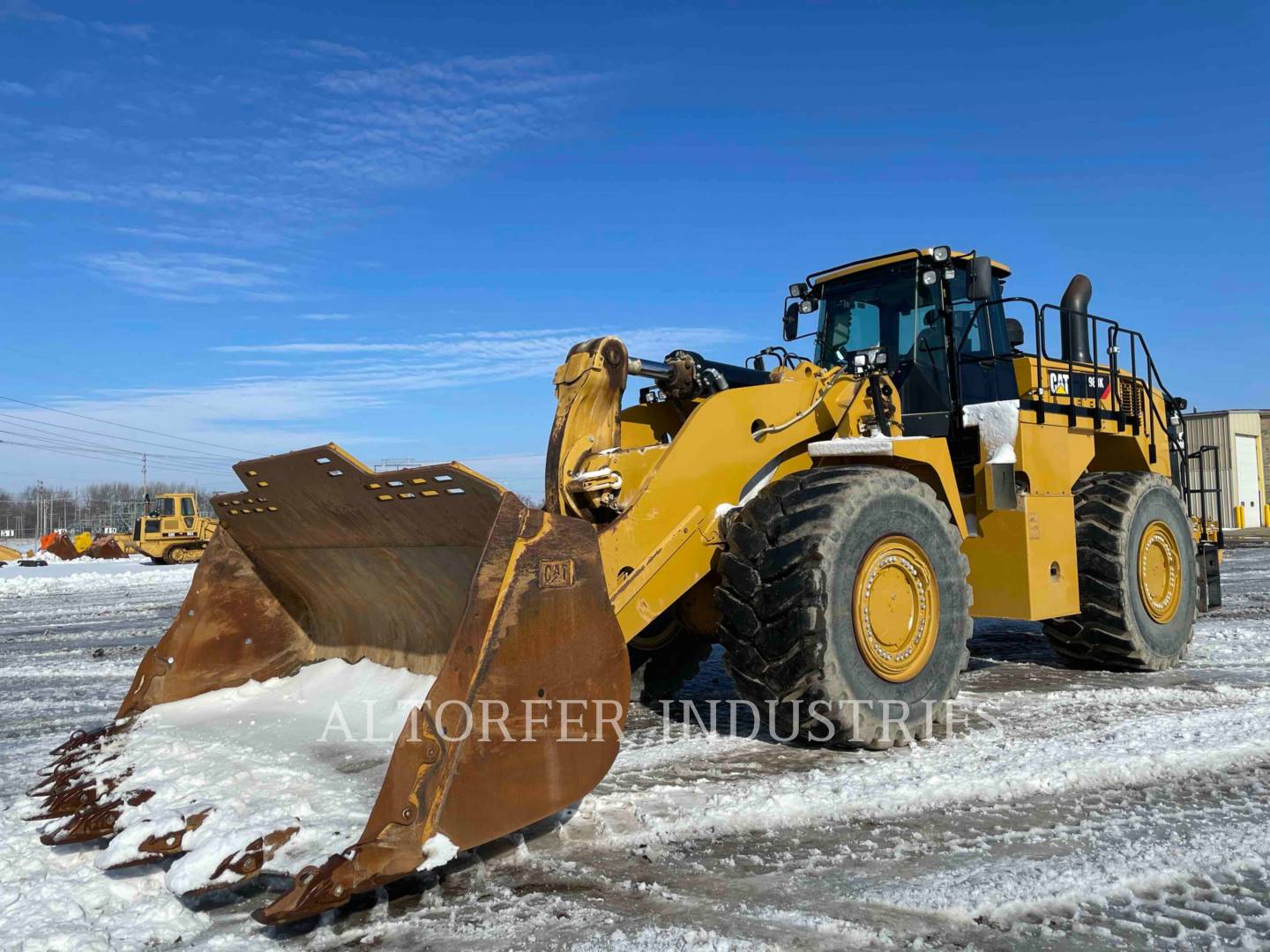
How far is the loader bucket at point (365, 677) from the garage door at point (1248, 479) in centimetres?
4881

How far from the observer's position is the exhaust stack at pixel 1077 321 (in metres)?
7.52

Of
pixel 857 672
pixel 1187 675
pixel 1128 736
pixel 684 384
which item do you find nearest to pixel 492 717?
pixel 857 672

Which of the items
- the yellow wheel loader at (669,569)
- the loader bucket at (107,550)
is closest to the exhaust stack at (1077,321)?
the yellow wheel loader at (669,569)

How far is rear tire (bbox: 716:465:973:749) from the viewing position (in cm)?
456

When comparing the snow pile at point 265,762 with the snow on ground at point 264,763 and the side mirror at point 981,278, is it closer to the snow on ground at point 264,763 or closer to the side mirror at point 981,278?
the snow on ground at point 264,763

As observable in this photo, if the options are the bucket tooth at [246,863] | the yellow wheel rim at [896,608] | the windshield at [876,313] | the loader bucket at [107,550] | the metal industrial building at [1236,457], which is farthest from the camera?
the metal industrial building at [1236,457]

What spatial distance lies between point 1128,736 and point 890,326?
10.3 feet

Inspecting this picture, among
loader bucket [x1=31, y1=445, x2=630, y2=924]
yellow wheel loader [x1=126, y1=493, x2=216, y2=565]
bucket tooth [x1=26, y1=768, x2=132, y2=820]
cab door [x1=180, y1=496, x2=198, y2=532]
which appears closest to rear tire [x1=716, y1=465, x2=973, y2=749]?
loader bucket [x1=31, y1=445, x2=630, y2=924]

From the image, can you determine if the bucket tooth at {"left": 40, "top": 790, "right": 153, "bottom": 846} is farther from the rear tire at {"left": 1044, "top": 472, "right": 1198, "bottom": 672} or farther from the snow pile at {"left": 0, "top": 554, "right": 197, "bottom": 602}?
the snow pile at {"left": 0, "top": 554, "right": 197, "bottom": 602}

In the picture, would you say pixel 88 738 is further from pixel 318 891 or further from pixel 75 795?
pixel 318 891

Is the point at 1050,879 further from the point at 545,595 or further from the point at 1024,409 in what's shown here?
the point at 1024,409

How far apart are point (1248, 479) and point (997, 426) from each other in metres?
47.7

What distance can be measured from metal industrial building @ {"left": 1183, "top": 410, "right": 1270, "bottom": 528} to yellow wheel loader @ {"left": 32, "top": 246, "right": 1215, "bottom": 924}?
43.5 m

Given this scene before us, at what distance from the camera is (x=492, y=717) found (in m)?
3.27
